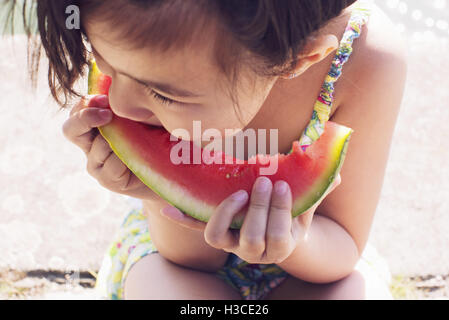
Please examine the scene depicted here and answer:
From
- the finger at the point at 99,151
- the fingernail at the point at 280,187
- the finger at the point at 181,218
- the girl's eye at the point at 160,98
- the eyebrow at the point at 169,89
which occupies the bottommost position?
the finger at the point at 181,218

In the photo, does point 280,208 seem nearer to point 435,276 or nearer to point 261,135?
point 261,135

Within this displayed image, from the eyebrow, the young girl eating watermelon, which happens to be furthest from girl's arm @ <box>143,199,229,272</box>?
the eyebrow

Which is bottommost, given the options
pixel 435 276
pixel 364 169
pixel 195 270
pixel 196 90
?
pixel 435 276

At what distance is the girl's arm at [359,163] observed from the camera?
1.28 meters

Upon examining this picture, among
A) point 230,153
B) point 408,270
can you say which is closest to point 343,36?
point 230,153

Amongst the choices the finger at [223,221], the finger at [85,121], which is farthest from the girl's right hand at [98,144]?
the finger at [223,221]

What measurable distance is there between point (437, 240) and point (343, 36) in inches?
41.4

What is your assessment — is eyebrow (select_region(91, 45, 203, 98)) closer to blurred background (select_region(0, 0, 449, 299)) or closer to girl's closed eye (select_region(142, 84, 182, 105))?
girl's closed eye (select_region(142, 84, 182, 105))

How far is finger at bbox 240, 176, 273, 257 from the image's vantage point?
3.29 feet

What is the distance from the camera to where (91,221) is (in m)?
1.99

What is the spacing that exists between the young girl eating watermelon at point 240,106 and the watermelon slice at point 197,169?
0.04 meters

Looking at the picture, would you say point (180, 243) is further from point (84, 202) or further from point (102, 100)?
point (84, 202)

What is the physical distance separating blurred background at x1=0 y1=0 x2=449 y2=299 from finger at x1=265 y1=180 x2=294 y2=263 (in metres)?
0.82

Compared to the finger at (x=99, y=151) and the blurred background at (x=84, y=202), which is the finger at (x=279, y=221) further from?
the blurred background at (x=84, y=202)
